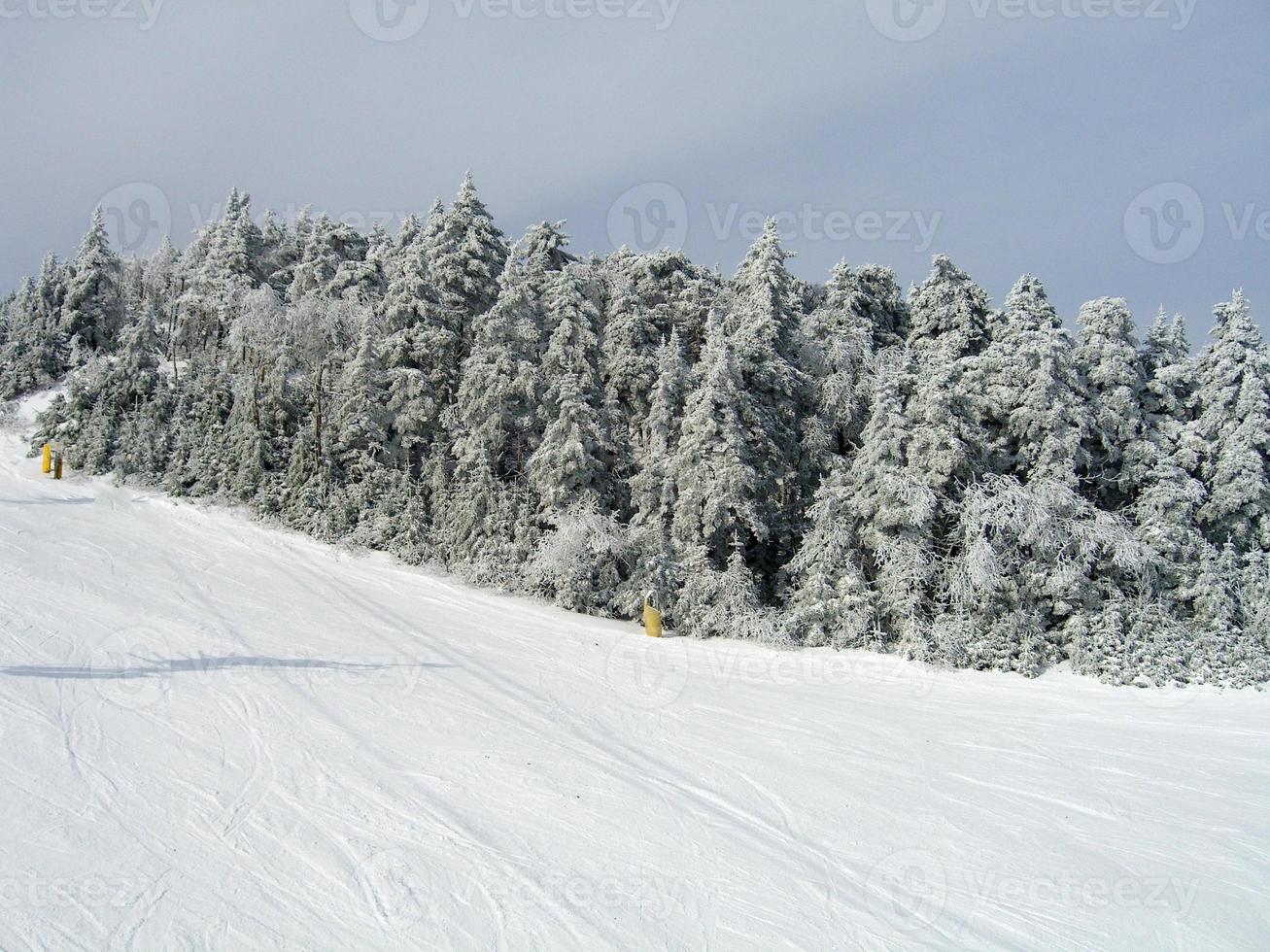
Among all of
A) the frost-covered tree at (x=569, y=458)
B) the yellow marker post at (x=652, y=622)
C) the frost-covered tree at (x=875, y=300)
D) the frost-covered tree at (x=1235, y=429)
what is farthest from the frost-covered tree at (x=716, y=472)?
the frost-covered tree at (x=1235, y=429)

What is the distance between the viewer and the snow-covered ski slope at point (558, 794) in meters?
6.67

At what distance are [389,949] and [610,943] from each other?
5.95 ft

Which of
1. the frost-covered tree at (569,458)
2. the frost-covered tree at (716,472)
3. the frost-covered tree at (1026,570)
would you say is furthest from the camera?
the frost-covered tree at (569,458)

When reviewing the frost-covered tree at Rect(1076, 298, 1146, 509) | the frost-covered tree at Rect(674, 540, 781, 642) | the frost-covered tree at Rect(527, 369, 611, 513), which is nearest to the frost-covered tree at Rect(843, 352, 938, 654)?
the frost-covered tree at Rect(674, 540, 781, 642)

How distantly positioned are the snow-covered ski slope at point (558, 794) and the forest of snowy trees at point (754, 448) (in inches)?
117

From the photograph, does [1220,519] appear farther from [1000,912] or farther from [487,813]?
[487,813]

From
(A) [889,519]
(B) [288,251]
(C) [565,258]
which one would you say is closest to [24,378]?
(B) [288,251]

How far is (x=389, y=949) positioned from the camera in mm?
6043

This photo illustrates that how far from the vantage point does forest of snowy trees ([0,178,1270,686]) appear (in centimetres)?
1864

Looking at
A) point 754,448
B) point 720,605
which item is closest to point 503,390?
point 754,448

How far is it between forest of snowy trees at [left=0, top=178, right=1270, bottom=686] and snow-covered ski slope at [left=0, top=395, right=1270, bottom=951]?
2.98 meters

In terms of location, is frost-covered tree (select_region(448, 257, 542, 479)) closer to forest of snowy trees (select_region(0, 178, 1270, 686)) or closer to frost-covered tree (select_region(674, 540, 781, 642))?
forest of snowy trees (select_region(0, 178, 1270, 686))

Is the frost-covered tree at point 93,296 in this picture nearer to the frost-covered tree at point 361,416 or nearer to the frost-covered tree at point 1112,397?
the frost-covered tree at point 361,416

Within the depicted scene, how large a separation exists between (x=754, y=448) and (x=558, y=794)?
1417 cm
